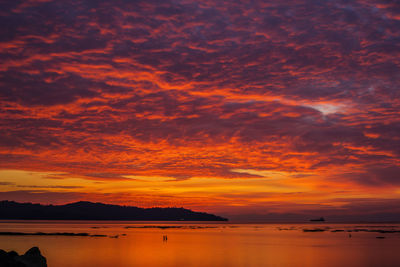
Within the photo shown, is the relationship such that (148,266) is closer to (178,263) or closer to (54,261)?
(178,263)

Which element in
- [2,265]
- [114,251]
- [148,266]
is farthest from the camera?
[114,251]

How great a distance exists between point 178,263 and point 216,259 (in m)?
6.65

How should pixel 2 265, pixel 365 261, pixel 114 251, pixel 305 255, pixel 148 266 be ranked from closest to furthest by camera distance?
pixel 2 265 < pixel 148 266 < pixel 365 261 < pixel 305 255 < pixel 114 251

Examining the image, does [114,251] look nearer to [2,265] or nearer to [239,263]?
[239,263]

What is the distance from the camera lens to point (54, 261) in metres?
51.0

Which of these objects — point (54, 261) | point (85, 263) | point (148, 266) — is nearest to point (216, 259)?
point (148, 266)

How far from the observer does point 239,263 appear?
5009 cm

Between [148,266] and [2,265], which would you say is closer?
[2,265]

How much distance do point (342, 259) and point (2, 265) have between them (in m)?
42.8

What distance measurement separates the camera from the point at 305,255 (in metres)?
58.7

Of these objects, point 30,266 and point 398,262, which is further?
point 398,262

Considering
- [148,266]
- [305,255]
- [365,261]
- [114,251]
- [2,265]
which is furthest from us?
[114,251]

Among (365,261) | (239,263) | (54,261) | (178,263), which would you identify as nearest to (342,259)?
(365,261)

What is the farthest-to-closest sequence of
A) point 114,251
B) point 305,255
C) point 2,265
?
point 114,251 < point 305,255 < point 2,265
